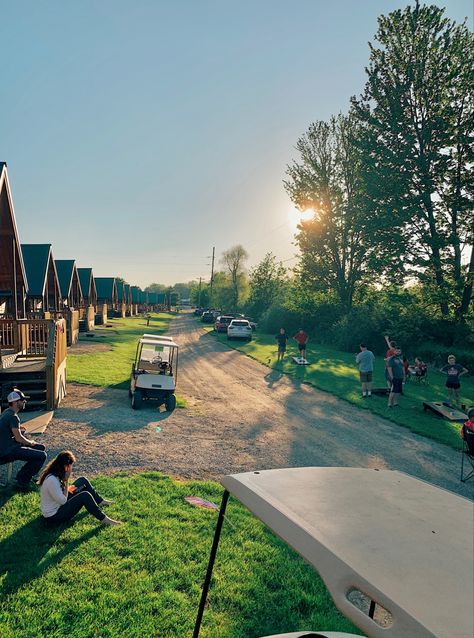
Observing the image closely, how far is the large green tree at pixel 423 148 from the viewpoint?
78.1 feet

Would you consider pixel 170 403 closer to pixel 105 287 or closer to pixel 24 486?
pixel 24 486

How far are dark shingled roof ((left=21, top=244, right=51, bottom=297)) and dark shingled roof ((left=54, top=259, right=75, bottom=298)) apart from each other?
6.38 meters

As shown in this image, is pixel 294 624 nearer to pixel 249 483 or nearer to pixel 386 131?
pixel 249 483

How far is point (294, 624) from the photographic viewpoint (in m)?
3.99

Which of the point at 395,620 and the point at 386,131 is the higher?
the point at 386,131

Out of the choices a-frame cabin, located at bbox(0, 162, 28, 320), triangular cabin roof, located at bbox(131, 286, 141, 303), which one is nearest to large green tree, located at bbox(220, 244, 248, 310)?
triangular cabin roof, located at bbox(131, 286, 141, 303)

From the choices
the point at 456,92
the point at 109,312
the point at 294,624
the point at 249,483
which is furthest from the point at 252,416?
the point at 109,312

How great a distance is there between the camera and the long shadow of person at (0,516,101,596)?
4.37 m

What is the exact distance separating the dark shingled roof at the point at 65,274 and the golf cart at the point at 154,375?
20855 mm

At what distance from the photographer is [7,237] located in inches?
606

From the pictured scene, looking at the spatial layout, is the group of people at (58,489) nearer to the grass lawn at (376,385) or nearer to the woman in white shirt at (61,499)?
the woman in white shirt at (61,499)

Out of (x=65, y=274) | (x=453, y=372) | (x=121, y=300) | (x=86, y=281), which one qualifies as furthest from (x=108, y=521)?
(x=121, y=300)

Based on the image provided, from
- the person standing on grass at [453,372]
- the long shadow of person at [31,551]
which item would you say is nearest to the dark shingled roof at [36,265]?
the long shadow of person at [31,551]

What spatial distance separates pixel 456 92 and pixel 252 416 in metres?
24.5
